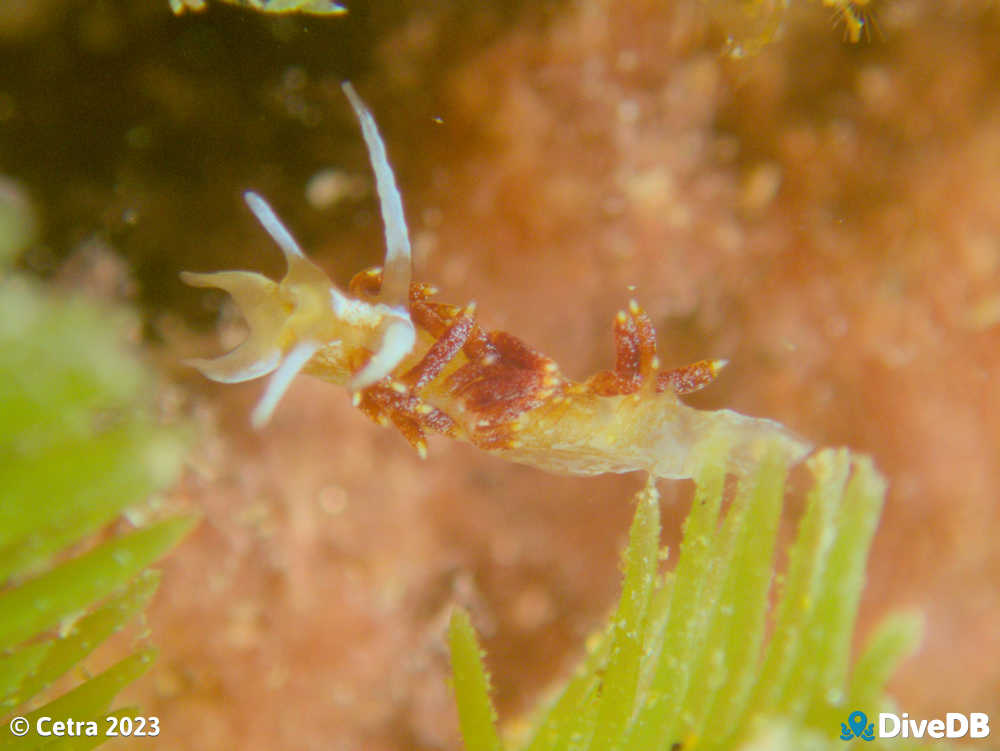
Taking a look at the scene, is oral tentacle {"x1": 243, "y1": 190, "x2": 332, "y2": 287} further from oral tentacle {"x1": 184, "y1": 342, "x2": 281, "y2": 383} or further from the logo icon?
the logo icon

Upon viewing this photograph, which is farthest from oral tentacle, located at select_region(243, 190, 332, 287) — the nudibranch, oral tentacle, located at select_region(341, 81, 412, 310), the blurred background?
the blurred background

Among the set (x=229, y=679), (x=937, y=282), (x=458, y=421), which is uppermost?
(x=937, y=282)

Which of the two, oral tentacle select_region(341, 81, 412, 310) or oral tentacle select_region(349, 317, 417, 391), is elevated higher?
oral tentacle select_region(341, 81, 412, 310)

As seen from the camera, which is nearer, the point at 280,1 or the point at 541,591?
the point at 280,1

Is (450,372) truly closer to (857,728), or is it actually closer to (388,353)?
(388,353)

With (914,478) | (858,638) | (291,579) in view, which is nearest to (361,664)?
(291,579)

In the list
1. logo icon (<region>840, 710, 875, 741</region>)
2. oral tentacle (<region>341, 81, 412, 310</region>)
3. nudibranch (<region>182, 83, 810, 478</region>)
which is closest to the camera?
logo icon (<region>840, 710, 875, 741</region>)

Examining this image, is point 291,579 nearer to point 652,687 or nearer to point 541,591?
point 541,591
